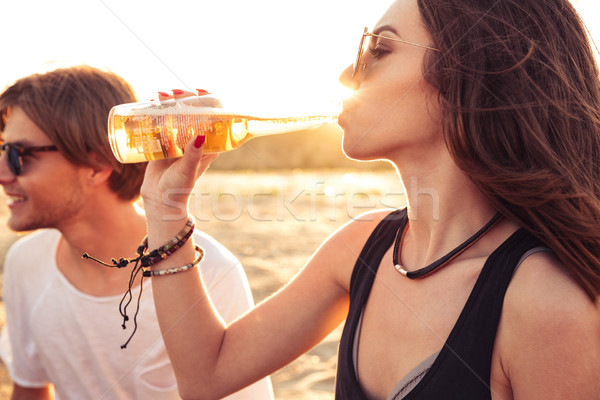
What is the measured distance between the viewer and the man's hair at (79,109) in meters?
2.83

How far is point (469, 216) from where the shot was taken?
1.75 m

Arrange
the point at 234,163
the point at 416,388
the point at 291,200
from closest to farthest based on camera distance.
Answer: the point at 416,388 < the point at 291,200 < the point at 234,163

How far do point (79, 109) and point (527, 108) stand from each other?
2184 millimetres

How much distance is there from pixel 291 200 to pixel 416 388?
1320cm

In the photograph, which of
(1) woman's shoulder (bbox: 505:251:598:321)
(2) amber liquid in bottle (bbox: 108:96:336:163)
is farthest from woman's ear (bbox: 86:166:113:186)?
(1) woman's shoulder (bbox: 505:251:598:321)

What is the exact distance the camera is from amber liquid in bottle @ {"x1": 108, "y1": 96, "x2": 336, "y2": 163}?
6.58 feet

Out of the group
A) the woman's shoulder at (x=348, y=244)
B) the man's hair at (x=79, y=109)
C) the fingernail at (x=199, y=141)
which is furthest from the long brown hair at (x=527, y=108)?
the man's hair at (x=79, y=109)

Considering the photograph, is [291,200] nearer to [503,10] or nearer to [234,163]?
[234,163]

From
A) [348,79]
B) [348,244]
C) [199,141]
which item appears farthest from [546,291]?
[199,141]

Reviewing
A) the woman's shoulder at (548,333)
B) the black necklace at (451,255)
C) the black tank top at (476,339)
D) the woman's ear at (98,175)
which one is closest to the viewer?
the woman's shoulder at (548,333)

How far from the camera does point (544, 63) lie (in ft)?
5.23

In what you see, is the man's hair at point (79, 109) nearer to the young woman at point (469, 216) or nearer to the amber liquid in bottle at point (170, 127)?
the amber liquid in bottle at point (170, 127)

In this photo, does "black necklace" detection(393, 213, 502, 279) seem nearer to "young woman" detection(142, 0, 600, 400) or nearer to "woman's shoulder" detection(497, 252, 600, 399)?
"young woman" detection(142, 0, 600, 400)

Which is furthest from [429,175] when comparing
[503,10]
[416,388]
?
[416,388]
